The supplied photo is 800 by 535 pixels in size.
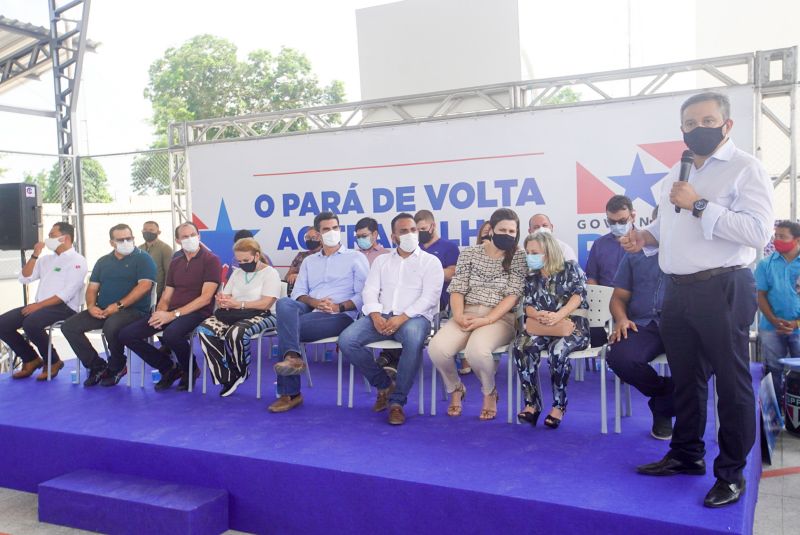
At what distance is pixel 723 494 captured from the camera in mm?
2244

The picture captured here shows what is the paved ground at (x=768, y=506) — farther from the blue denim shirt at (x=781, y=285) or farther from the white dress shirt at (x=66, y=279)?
the white dress shirt at (x=66, y=279)

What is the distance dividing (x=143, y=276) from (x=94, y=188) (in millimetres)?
21715

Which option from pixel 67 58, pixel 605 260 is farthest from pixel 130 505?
pixel 67 58

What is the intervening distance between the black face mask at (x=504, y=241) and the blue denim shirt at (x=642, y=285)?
57 centimetres

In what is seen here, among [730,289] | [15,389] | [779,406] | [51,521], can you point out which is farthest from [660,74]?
[15,389]

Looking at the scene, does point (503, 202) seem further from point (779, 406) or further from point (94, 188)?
point (94, 188)

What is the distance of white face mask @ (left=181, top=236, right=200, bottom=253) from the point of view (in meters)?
4.50

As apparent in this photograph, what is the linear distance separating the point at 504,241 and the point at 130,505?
2.19 meters

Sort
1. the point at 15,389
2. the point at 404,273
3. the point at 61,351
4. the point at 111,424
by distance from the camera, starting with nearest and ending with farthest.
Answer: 1. the point at 111,424
2. the point at 404,273
3. the point at 15,389
4. the point at 61,351

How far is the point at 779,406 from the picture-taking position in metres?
3.99

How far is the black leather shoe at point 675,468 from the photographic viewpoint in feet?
8.30

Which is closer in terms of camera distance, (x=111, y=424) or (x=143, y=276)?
(x=111, y=424)

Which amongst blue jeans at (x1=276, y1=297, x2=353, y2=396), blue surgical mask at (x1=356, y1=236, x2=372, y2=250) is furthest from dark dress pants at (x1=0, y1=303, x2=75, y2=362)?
blue surgical mask at (x1=356, y1=236, x2=372, y2=250)

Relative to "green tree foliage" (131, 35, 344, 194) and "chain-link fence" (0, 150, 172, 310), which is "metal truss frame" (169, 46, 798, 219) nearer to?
"chain-link fence" (0, 150, 172, 310)
